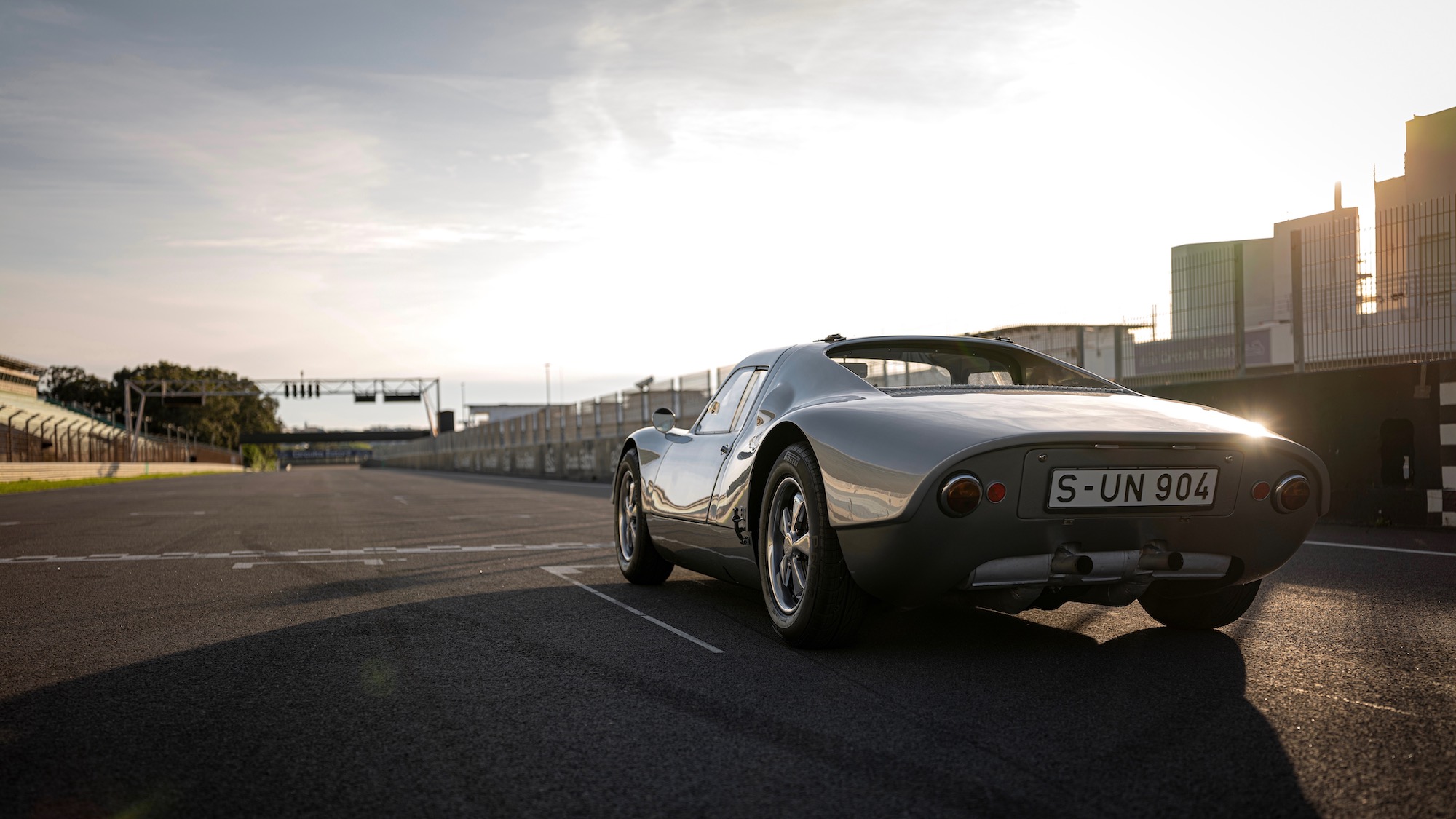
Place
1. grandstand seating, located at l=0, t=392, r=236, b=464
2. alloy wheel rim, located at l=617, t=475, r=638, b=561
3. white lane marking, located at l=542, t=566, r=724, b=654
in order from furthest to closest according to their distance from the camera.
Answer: grandstand seating, located at l=0, t=392, r=236, b=464 < alloy wheel rim, located at l=617, t=475, r=638, b=561 < white lane marking, located at l=542, t=566, r=724, b=654

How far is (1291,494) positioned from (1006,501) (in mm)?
1187

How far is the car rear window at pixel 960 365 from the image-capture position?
5.21 metres

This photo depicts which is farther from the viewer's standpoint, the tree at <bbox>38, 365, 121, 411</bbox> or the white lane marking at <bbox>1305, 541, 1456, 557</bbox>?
the tree at <bbox>38, 365, 121, 411</bbox>

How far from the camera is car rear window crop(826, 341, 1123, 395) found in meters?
5.21

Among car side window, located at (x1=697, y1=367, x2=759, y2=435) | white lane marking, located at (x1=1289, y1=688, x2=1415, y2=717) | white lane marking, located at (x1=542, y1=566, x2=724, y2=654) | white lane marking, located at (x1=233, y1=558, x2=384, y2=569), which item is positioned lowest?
white lane marking, located at (x1=233, y1=558, x2=384, y2=569)

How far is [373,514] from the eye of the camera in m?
15.3

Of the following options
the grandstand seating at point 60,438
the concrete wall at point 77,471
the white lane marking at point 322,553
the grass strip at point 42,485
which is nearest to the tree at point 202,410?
the grandstand seating at point 60,438

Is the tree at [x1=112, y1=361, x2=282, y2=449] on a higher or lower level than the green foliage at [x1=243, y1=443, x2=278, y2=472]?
higher

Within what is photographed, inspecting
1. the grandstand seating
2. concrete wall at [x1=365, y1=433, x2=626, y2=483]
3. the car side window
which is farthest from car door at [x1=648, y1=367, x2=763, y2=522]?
the grandstand seating

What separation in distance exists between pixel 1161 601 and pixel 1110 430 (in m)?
1.45

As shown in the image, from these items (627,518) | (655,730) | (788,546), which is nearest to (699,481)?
(788,546)

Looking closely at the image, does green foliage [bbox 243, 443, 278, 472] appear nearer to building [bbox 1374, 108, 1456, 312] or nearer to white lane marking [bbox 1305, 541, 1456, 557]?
building [bbox 1374, 108, 1456, 312]

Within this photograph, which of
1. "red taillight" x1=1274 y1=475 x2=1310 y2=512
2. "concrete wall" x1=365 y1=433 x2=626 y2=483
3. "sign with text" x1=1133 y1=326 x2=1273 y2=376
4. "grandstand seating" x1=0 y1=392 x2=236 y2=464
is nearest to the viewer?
"red taillight" x1=1274 y1=475 x2=1310 y2=512

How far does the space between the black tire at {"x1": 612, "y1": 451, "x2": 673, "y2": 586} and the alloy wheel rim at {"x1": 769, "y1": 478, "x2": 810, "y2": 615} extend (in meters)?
1.90
